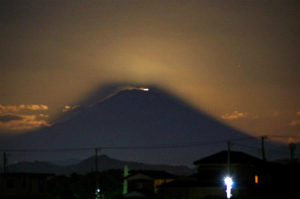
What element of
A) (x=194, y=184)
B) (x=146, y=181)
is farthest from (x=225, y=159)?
(x=146, y=181)

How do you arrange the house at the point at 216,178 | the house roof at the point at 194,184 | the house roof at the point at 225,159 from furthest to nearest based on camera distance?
the house roof at the point at 225,159 < the house roof at the point at 194,184 < the house at the point at 216,178

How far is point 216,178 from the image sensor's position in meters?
46.5

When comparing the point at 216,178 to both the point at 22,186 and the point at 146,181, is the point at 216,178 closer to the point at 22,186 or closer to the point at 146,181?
the point at 146,181

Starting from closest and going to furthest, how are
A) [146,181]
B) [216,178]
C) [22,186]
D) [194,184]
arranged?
[194,184] → [216,178] → [22,186] → [146,181]

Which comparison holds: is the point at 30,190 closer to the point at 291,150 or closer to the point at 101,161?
the point at 291,150

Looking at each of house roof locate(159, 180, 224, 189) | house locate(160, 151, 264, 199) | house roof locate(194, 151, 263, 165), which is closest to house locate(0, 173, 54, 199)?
house locate(160, 151, 264, 199)

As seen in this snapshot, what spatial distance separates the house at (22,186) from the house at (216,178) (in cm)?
1325

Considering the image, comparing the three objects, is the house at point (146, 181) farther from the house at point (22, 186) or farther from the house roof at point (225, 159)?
the house at point (22, 186)

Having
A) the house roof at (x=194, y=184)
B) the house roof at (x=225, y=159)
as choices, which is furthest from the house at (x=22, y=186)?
the house roof at (x=225, y=159)

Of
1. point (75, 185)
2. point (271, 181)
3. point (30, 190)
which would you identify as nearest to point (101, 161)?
point (75, 185)

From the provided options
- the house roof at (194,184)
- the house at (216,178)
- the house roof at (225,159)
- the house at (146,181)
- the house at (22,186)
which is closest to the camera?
the house at (216,178)

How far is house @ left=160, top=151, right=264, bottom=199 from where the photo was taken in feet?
→ 146

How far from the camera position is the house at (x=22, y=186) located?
45.8 metres

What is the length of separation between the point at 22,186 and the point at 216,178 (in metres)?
19.7
